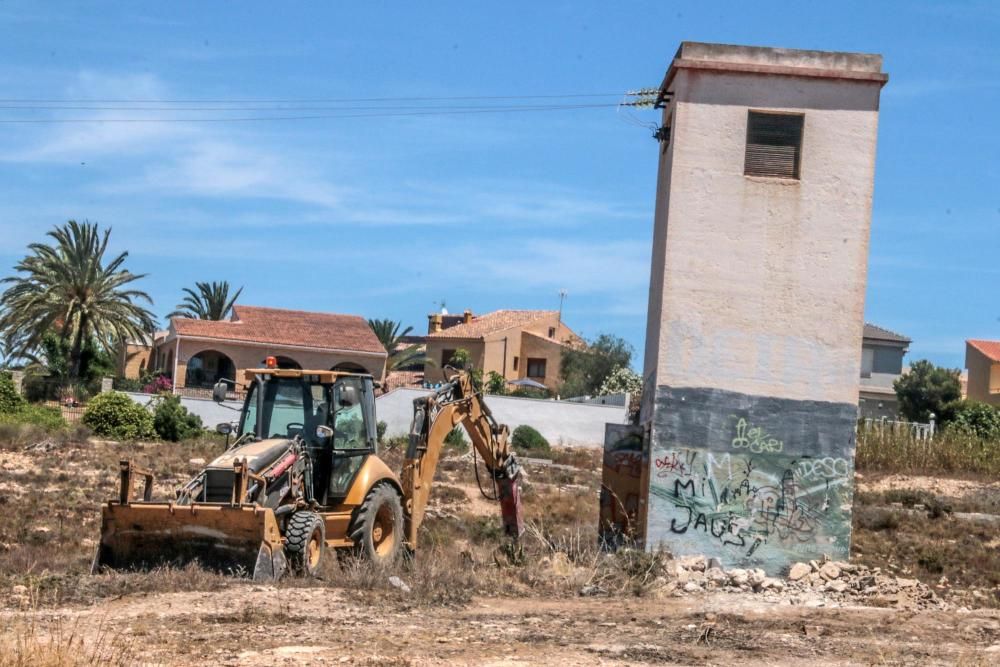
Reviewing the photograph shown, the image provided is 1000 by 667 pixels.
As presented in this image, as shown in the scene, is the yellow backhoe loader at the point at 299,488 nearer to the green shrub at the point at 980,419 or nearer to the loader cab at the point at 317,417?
the loader cab at the point at 317,417

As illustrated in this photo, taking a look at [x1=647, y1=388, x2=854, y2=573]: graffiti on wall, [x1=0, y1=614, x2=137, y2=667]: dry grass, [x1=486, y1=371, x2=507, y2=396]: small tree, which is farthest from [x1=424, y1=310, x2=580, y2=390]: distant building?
[x1=0, y1=614, x2=137, y2=667]: dry grass

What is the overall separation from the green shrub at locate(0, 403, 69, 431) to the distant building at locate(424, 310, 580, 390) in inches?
1223

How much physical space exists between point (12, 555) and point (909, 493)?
21.5 metres

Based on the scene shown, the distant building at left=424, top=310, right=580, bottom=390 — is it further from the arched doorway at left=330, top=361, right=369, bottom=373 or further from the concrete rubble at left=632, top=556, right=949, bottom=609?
the concrete rubble at left=632, top=556, right=949, bottom=609

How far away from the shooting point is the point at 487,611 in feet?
48.6

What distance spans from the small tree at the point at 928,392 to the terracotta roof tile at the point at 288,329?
25.5 m

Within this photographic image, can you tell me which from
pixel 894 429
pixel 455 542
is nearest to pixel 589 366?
pixel 894 429

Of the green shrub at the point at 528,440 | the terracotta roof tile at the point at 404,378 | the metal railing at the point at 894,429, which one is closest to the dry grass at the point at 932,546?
the metal railing at the point at 894,429

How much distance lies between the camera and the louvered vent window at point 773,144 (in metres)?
19.8

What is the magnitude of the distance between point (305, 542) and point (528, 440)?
30686 mm

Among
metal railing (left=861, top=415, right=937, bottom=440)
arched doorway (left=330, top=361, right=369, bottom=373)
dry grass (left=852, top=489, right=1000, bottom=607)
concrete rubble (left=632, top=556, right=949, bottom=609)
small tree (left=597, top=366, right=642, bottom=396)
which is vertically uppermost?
small tree (left=597, top=366, right=642, bottom=396)

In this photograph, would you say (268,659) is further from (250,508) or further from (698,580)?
(698,580)

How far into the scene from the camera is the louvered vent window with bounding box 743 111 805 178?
19.8m

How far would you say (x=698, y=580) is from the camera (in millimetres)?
18906
